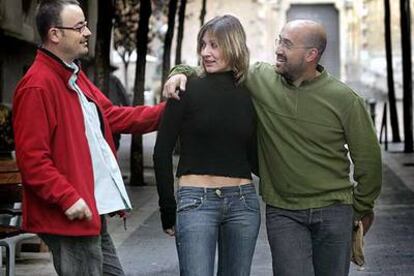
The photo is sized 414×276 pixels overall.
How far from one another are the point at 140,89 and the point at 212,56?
12.7 metres

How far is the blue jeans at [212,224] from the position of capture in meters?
4.93

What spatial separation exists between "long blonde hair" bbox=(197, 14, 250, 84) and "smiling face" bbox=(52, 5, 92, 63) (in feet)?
1.82

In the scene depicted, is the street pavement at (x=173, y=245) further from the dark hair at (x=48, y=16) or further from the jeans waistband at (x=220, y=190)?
the dark hair at (x=48, y=16)

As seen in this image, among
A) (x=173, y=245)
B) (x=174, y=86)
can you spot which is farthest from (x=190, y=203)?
(x=173, y=245)

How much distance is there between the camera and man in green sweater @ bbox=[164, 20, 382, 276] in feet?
16.6

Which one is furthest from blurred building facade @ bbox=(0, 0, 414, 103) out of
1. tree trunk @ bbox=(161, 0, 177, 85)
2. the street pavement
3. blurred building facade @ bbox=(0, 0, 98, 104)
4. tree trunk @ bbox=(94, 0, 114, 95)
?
the street pavement

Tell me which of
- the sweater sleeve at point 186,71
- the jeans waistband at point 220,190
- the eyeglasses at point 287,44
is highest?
the eyeglasses at point 287,44

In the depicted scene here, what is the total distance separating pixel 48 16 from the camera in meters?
4.86

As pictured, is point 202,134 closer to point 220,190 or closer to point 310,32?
point 220,190

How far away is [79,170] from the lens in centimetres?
475

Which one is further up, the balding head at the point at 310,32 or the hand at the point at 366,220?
the balding head at the point at 310,32

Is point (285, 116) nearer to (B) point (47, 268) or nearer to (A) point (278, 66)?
(A) point (278, 66)

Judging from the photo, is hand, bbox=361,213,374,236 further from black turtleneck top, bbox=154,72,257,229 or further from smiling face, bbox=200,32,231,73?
smiling face, bbox=200,32,231,73

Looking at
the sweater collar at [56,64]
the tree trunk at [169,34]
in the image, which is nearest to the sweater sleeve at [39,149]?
the sweater collar at [56,64]
